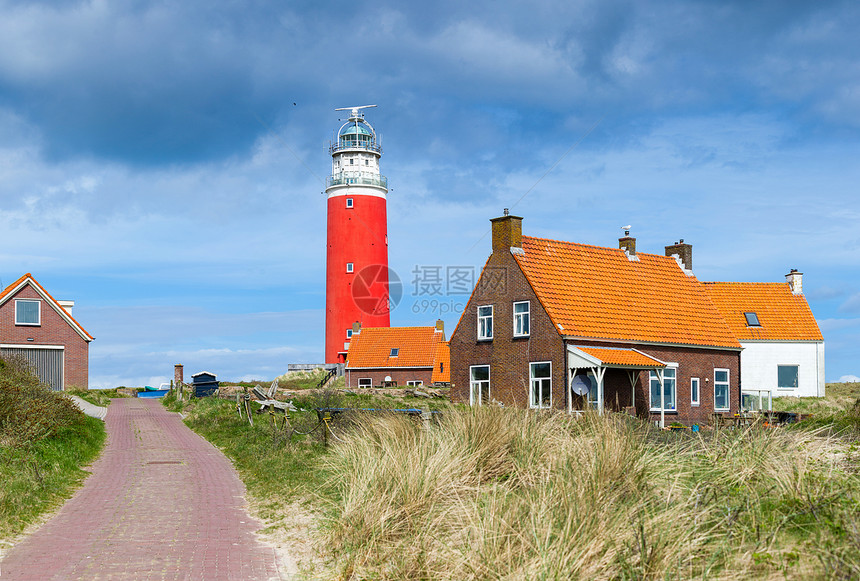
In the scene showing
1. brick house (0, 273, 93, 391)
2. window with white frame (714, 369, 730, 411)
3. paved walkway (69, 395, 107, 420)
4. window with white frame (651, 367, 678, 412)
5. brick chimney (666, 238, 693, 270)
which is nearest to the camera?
paved walkway (69, 395, 107, 420)

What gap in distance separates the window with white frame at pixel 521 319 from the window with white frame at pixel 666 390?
5.05m

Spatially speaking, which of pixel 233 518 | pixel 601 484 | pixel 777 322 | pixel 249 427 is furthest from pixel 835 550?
pixel 777 322

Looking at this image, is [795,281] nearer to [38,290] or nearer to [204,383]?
[204,383]

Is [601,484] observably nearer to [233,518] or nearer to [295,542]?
[295,542]

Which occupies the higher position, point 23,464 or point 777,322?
point 777,322

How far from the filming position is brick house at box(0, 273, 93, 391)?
121 ft

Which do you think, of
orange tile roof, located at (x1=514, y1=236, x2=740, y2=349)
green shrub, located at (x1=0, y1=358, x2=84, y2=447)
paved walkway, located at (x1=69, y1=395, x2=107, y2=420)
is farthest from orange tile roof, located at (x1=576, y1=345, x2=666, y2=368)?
paved walkway, located at (x1=69, y1=395, x2=107, y2=420)

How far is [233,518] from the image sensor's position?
10.6 meters

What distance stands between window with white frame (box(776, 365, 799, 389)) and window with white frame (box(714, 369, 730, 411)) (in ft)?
33.0

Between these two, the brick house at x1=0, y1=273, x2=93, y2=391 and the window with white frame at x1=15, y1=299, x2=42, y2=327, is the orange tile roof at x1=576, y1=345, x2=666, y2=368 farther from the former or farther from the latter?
the window with white frame at x1=15, y1=299, x2=42, y2=327

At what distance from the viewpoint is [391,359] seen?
165ft

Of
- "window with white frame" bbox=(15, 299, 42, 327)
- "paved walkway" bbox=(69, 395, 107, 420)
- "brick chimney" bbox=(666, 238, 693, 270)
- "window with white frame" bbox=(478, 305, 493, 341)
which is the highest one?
"brick chimney" bbox=(666, 238, 693, 270)

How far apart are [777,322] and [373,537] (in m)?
37.1

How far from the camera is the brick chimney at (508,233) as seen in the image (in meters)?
28.5
